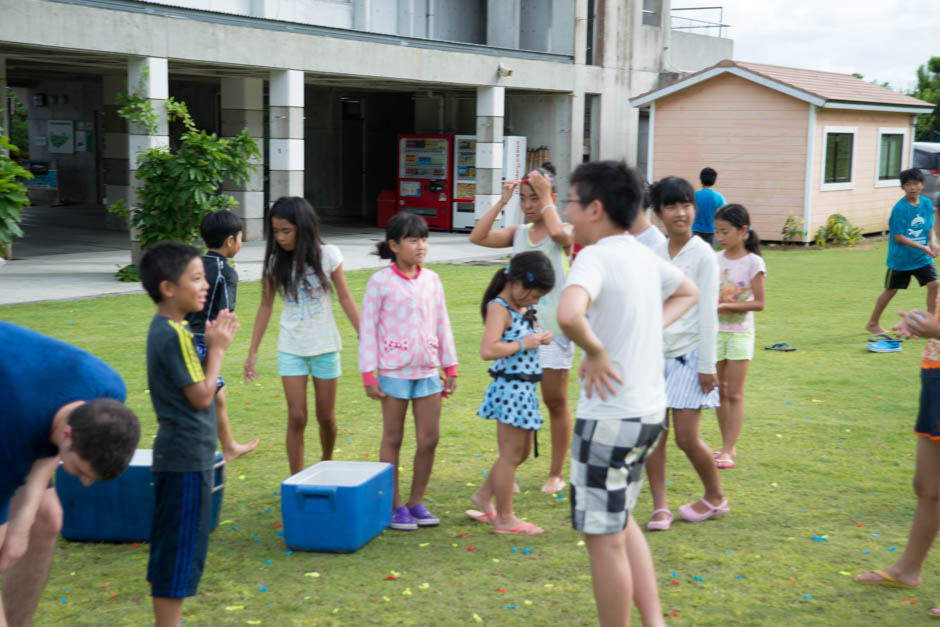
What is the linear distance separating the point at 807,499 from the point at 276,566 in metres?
3.10

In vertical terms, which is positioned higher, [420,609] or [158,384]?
[158,384]

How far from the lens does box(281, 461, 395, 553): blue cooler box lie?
483 cm

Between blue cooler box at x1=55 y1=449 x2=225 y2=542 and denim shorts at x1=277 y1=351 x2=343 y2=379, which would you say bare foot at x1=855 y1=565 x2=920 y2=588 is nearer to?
denim shorts at x1=277 y1=351 x2=343 y2=379

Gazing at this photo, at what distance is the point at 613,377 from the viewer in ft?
11.2

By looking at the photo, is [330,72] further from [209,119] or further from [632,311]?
[632,311]

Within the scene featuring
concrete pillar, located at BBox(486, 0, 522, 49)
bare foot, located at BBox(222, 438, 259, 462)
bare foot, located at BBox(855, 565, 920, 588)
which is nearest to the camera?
bare foot, located at BBox(855, 565, 920, 588)

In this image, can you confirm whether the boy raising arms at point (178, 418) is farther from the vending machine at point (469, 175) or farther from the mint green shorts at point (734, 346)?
the vending machine at point (469, 175)

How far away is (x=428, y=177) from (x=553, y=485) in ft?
65.7

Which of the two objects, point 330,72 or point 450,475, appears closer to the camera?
point 450,475

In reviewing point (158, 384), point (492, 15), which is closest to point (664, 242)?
point (158, 384)

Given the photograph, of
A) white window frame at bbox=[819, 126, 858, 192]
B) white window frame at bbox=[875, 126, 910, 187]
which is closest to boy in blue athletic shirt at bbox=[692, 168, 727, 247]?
white window frame at bbox=[819, 126, 858, 192]

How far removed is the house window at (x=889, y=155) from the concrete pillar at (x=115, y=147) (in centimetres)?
1863

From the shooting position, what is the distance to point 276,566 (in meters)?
4.77

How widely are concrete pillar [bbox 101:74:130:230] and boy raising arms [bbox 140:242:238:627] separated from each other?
19.9 m
